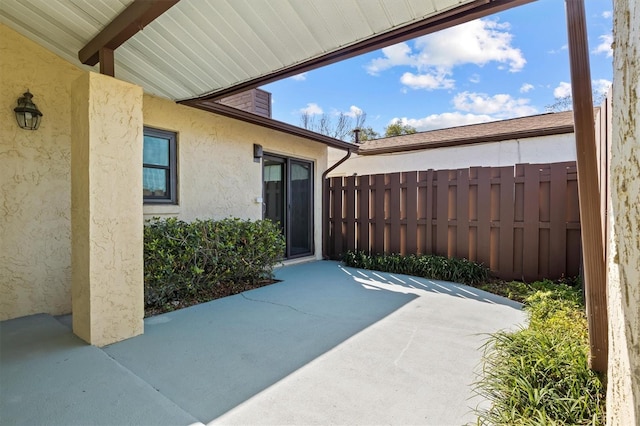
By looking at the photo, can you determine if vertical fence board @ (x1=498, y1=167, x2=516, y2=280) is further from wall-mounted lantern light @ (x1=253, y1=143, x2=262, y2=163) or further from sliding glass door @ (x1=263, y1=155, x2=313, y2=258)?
wall-mounted lantern light @ (x1=253, y1=143, x2=262, y2=163)

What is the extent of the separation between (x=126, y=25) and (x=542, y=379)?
409 centimetres

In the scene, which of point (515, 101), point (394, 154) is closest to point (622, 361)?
point (394, 154)

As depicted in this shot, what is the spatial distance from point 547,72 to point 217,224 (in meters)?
15.4

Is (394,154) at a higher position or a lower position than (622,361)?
higher

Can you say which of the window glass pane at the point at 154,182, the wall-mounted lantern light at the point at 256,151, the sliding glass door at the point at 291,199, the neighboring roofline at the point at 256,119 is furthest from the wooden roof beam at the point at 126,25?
the sliding glass door at the point at 291,199

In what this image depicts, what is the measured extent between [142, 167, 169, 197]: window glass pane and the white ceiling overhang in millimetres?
1394

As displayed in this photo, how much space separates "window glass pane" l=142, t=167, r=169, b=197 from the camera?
4613 millimetres

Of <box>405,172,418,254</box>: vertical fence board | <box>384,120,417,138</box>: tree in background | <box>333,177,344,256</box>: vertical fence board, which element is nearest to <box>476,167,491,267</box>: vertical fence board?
<box>405,172,418,254</box>: vertical fence board

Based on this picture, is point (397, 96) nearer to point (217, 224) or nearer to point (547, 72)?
point (547, 72)

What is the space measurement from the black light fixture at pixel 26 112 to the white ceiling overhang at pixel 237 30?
0.66 metres

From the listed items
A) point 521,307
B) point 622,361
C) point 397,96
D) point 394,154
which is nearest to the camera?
point 622,361

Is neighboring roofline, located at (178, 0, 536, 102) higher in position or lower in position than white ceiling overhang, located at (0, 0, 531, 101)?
lower

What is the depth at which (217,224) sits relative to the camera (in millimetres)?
4781

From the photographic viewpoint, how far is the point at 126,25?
103 inches
